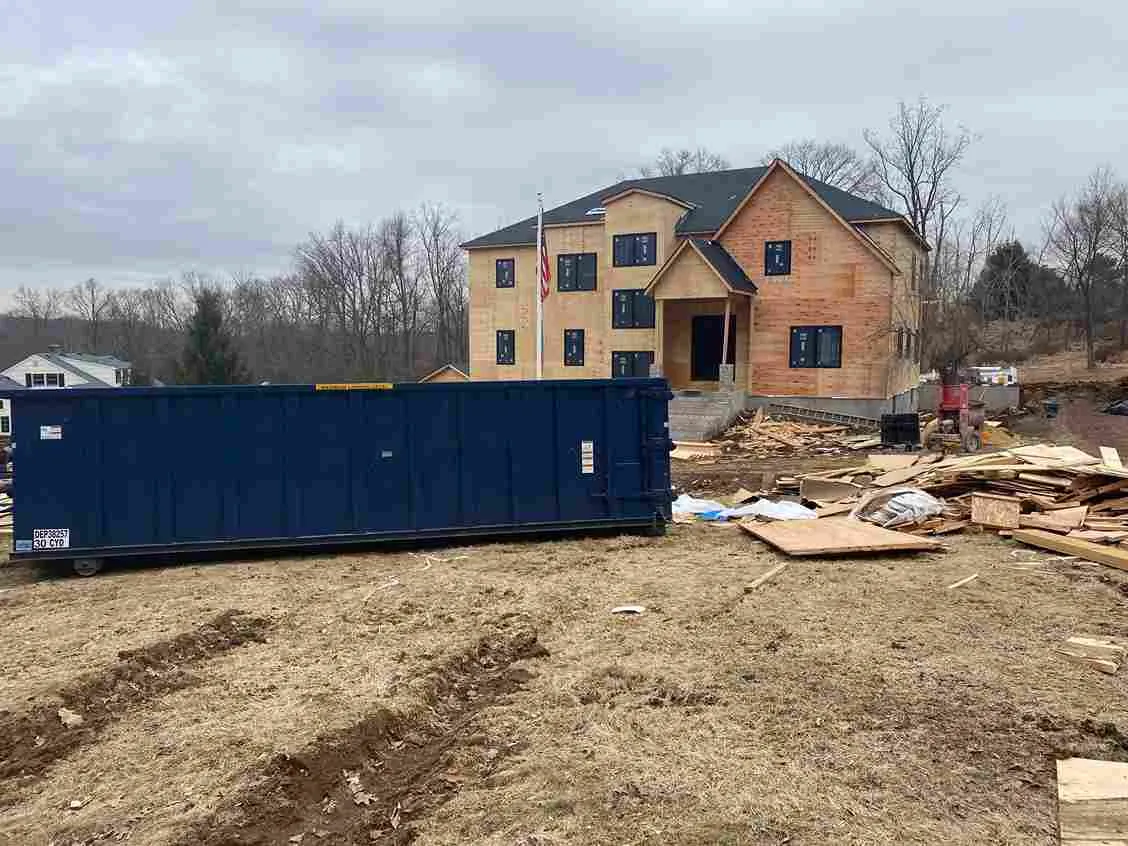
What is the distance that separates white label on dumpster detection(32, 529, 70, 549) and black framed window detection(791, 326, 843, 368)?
25990 mm

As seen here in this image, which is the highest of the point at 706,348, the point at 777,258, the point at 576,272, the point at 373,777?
the point at 576,272

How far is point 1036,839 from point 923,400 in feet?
115

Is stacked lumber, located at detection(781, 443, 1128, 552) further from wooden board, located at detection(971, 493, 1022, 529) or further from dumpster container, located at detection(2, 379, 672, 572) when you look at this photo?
dumpster container, located at detection(2, 379, 672, 572)

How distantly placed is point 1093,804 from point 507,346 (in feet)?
111

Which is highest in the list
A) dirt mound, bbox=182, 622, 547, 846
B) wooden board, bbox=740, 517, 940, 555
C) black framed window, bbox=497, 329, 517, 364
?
black framed window, bbox=497, 329, 517, 364

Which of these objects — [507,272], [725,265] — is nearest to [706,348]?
[725,265]

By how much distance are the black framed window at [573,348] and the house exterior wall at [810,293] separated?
7.63 meters

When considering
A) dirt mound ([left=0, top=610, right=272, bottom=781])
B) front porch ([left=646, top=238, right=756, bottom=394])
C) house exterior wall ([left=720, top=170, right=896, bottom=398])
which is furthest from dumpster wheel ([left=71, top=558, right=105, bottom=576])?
house exterior wall ([left=720, top=170, right=896, bottom=398])

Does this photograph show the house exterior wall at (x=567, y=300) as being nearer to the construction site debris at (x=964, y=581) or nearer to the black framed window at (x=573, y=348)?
the black framed window at (x=573, y=348)

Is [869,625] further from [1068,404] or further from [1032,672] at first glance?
[1068,404]

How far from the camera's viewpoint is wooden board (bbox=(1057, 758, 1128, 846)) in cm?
396

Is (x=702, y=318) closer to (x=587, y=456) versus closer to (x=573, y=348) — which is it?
(x=573, y=348)

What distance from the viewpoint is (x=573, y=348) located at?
3562cm

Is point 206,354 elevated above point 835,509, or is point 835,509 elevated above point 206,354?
point 206,354
